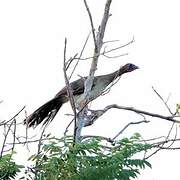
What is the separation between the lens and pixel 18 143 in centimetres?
373

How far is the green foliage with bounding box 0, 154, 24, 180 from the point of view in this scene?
326cm

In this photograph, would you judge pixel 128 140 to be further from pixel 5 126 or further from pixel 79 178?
pixel 5 126

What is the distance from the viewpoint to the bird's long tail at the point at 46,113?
5.04 metres

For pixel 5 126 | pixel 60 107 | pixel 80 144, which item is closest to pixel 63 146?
pixel 80 144

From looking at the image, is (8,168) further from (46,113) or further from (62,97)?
(62,97)

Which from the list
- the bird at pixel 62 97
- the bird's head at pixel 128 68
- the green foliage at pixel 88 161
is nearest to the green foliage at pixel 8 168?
the green foliage at pixel 88 161

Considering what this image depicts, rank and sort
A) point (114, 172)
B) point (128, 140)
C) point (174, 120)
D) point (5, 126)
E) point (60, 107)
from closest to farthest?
1. point (114, 172)
2. point (128, 140)
3. point (5, 126)
4. point (174, 120)
5. point (60, 107)

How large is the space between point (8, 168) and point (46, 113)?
2055 mm

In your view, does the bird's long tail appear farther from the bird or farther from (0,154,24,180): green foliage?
(0,154,24,180): green foliage

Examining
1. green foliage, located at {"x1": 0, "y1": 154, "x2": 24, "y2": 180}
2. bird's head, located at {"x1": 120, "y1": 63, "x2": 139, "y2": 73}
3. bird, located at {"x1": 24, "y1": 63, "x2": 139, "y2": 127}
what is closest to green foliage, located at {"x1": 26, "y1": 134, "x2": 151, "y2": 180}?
green foliage, located at {"x1": 0, "y1": 154, "x2": 24, "y2": 180}

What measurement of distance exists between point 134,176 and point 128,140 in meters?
0.29

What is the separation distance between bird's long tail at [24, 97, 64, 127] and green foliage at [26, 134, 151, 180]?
70.2 inches

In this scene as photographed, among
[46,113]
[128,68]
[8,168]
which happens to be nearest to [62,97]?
[46,113]

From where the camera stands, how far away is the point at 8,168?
326cm
